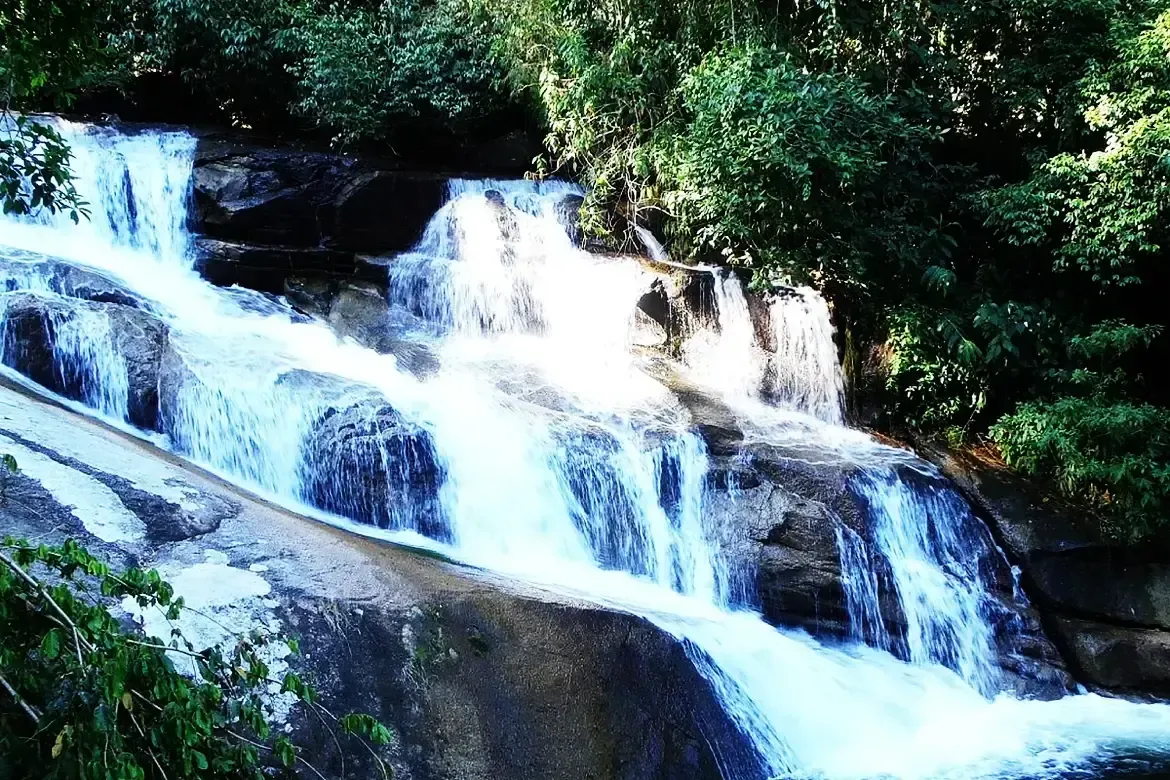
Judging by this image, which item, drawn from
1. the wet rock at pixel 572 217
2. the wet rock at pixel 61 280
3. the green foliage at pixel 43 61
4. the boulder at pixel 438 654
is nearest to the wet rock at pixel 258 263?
the wet rock at pixel 61 280

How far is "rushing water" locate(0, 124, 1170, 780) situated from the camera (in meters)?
6.86

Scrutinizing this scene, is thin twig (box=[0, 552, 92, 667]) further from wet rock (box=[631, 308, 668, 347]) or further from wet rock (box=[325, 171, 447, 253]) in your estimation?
wet rock (box=[325, 171, 447, 253])

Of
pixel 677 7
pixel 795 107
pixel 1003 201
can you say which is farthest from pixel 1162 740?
pixel 677 7

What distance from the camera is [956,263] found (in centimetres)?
1092

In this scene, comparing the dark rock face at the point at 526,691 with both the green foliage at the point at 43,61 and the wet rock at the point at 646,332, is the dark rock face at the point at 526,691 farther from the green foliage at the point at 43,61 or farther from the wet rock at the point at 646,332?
the wet rock at the point at 646,332

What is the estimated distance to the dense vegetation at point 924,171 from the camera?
362 inches

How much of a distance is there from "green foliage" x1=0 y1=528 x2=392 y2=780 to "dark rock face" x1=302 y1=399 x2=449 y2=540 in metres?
5.03

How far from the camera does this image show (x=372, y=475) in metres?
8.04

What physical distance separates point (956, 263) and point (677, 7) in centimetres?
451

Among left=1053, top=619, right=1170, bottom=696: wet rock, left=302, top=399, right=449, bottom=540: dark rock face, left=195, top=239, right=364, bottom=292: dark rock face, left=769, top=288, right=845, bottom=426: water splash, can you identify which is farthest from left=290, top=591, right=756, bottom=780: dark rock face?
left=195, top=239, right=364, bottom=292: dark rock face

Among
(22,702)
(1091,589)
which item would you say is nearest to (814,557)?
(1091,589)

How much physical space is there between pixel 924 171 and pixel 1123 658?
5.89m

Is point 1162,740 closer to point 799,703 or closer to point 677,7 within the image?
point 799,703

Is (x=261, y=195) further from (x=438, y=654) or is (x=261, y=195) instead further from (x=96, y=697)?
(x=96, y=697)
